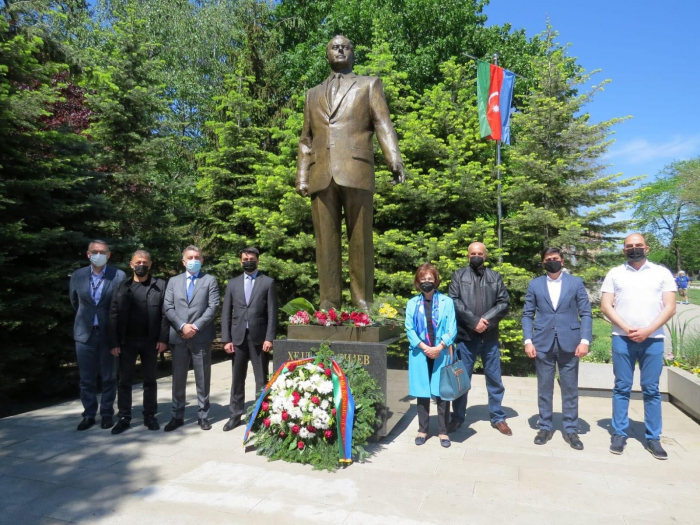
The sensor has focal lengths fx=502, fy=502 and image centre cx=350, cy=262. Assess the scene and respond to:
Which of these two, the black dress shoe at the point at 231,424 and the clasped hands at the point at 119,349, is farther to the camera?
the clasped hands at the point at 119,349

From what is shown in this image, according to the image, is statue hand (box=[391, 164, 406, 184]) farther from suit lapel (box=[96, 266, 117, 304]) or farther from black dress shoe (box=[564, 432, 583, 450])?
suit lapel (box=[96, 266, 117, 304])

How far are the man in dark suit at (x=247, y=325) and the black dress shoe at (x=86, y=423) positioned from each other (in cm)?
143

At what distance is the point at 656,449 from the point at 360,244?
3.21 m

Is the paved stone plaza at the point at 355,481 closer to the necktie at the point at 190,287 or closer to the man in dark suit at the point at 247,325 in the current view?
the man in dark suit at the point at 247,325

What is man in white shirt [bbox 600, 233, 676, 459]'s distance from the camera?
4.30 metres

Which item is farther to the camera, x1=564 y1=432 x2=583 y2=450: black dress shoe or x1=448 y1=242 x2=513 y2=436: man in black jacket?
x1=448 y1=242 x2=513 y2=436: man in black jacket

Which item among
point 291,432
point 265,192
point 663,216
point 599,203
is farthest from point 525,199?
point 663,216

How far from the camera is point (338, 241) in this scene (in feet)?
17.5

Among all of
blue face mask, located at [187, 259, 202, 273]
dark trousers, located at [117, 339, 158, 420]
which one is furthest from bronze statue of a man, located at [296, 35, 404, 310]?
dark trousers, located at [117, 339, 158, 420]

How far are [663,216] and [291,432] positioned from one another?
5520 cm

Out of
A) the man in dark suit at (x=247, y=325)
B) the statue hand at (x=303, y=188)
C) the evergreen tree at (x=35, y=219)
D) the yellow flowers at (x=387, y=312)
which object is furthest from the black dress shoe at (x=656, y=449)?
the evergreen tree at (x=35, y=219)

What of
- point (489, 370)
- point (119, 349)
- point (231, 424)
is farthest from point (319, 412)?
point (119, 349)

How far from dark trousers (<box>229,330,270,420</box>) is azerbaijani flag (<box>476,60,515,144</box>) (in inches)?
324

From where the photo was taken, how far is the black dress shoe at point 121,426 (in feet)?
16.2
